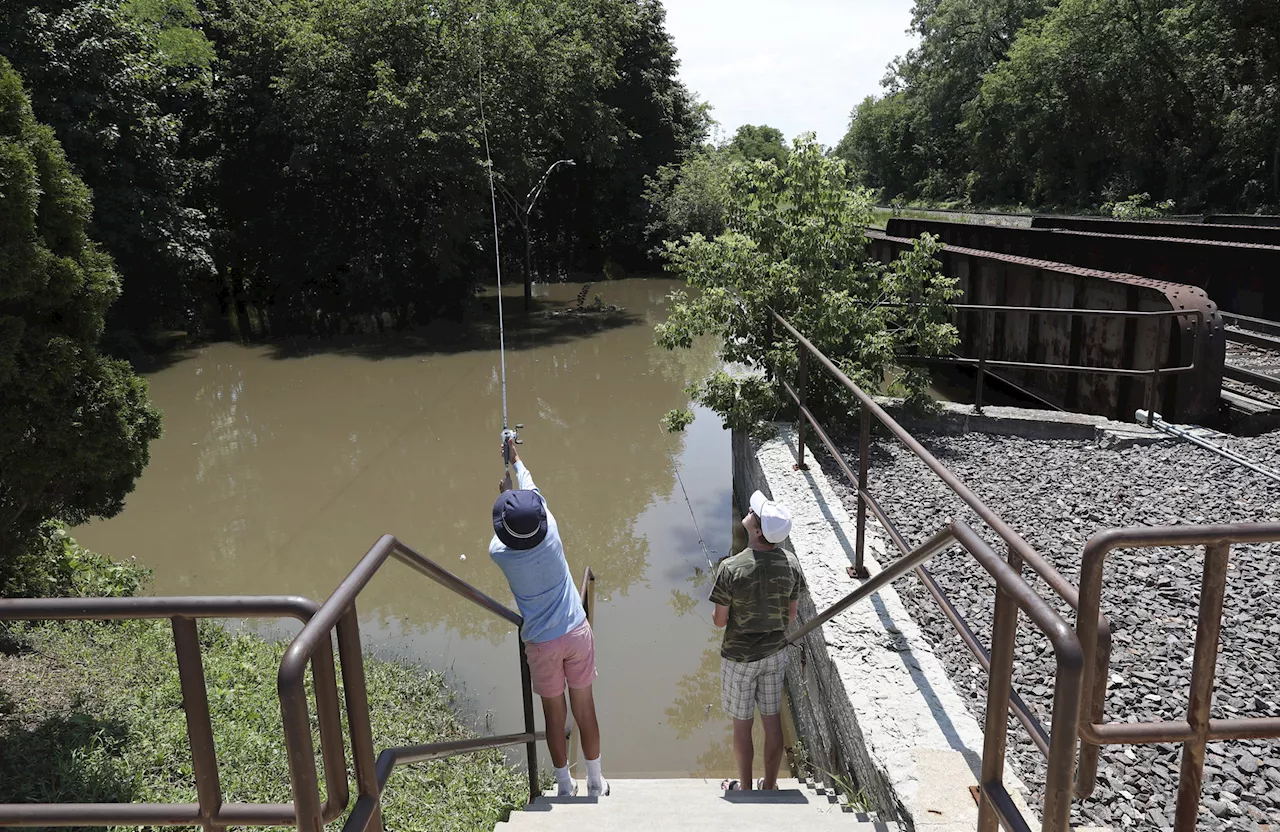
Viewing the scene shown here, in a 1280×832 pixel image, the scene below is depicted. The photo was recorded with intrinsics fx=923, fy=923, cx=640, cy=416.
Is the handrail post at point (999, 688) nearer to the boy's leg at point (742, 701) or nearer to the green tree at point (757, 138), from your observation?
the boy's leg at point (742, 701)

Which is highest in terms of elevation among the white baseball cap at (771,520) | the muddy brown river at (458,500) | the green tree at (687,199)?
the green tree at (687,199)

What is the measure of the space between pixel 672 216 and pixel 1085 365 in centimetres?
2301

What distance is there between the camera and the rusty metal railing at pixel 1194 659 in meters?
2.04

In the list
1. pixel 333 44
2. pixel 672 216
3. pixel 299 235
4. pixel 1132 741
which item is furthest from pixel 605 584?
pixel 672 216

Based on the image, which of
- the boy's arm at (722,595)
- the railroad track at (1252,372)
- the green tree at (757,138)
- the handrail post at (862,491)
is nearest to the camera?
the boy's arm at (722,595)

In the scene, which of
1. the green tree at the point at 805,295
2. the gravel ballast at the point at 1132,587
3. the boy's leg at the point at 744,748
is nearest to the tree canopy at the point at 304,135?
the green tree at the point at 805,295

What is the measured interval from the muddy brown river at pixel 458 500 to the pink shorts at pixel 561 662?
1825mm

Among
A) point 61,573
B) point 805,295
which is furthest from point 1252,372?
point 61,573

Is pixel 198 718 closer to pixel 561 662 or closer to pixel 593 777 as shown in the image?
pixel 561 662

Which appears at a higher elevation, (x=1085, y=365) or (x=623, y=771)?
(x=1085, y=365)

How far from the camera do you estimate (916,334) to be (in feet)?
32.6

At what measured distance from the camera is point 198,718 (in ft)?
6.48

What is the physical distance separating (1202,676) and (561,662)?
2.90m

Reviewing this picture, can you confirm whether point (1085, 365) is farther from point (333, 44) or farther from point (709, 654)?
point (333, 44)
